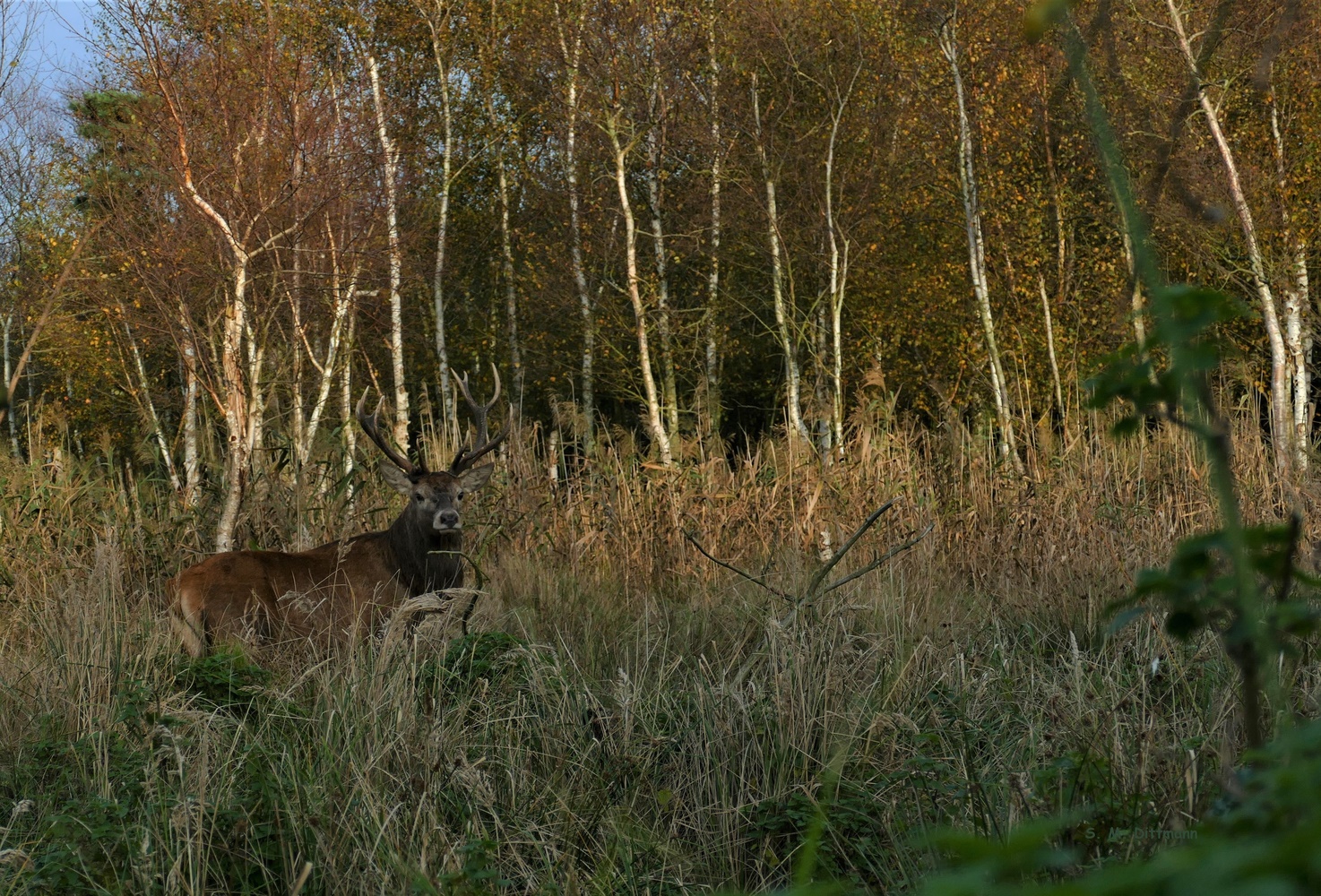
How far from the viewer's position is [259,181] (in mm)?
10656

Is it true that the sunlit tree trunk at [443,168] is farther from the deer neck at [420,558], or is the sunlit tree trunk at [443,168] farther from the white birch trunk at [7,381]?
the deer neck at [420,558]

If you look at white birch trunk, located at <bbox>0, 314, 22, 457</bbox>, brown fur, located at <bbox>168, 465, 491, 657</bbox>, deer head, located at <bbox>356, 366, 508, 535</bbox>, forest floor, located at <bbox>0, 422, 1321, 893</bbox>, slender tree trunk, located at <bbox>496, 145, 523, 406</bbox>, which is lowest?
forest floor, located at <bbox>0, 422, 1321, 893</bbox>

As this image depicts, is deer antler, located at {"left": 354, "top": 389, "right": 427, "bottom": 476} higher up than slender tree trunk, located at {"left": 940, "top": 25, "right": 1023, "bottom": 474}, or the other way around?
slender tree trunk, located at {"left": 940, "top": 25, "right": 1023, "bottom": 474}

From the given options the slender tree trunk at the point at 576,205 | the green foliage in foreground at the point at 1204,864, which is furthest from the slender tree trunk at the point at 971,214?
the green foliage in foreground at the point at 1204,864

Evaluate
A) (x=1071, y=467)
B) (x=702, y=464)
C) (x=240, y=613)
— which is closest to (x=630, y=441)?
(x=702, y=464)

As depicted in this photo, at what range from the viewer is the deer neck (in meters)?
7.34

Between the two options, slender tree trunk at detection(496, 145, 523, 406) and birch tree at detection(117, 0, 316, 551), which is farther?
slender tree trunk at detection(496, 145, 523, 406)

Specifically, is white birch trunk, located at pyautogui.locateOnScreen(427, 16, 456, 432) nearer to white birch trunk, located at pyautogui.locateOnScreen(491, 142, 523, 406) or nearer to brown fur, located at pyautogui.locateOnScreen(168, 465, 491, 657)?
white birch trunk, located at pyautogui.locateOnScreen(491, 142, 523, 406)

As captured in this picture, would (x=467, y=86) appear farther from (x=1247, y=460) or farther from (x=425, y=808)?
(x=425, y=808)

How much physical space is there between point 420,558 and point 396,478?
1.75 feet

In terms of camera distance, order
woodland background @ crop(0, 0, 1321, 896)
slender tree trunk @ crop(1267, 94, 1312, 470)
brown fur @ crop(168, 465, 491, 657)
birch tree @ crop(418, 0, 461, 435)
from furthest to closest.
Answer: birch tree @ crop(418, 0, 461, 435), slender tree trunk @ crop(1267, 94, 1312, 470), brown fur @ crop(168, 465, 491, 657), woodland background @ crop(0, 0, 1321, 896)

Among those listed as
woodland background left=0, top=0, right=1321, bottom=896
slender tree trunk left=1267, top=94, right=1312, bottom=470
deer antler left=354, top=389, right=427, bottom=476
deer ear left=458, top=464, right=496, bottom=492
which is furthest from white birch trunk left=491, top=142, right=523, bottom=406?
deer ear left=458, top=464, right=496, bottom=492

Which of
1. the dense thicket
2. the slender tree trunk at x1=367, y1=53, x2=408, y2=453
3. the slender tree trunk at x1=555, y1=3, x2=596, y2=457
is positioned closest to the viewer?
the dense thicket

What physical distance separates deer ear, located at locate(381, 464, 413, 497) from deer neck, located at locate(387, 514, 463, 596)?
0.25 metres
